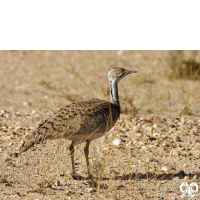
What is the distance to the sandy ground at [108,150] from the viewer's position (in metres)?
4.40

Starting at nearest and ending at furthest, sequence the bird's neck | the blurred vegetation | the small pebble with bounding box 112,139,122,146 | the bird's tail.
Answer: the bird's tail
the bird's neck
the small pebble with bounding box 112,139,122,146
the blurred vegetation

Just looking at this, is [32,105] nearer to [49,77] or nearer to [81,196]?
[49,77]

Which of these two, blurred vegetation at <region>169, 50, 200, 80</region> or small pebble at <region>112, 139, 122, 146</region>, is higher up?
blurred vegetation at <region>169, 50, 200, 80</region>

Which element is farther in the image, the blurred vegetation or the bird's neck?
the blurred vegetation

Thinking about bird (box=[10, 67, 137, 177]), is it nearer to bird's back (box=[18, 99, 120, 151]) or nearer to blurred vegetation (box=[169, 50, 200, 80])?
bird's back (box=[18, 99, 120, 151])

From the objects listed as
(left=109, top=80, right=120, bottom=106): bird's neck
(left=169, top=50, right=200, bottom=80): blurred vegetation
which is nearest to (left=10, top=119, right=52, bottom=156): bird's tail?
(left=109, top=80, right=120, bottom=106): bird's neck

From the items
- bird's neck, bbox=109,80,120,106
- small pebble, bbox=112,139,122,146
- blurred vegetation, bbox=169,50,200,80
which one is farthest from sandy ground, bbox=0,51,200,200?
bird's neck, bbox=109,80,120,106

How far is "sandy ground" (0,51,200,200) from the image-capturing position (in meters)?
4.40

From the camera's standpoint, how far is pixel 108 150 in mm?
5395

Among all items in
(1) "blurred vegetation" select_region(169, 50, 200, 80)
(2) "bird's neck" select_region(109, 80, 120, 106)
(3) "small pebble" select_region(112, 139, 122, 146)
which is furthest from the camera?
(1) "blurred vegetation" select_region(169, 50, 200, 80)

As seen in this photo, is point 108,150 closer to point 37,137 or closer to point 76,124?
point 76,124

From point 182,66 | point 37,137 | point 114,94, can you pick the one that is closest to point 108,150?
point 114,94

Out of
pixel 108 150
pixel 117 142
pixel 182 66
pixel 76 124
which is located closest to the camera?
pixel 76 124
